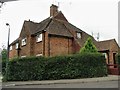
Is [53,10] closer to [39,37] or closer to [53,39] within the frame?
[39,37]

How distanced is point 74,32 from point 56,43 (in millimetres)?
3589

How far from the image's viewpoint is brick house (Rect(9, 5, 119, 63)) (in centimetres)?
2247

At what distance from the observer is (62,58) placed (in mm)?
15516

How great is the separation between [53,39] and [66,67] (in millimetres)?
7566

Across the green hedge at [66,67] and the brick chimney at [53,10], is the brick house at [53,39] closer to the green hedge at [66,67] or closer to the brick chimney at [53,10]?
the brick chimney at [53,10]

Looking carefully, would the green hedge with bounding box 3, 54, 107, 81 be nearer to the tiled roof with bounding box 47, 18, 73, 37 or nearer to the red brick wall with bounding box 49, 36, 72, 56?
the red brick wall with bounding box 49, 36, 72, 56

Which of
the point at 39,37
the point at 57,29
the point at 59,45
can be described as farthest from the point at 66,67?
the point at 57,29

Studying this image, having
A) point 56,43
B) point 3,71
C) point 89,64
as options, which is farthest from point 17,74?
point 56,43

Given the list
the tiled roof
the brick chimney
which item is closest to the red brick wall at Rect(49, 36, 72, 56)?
the tiled roof

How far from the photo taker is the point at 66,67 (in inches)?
604

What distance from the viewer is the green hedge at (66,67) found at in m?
15.2

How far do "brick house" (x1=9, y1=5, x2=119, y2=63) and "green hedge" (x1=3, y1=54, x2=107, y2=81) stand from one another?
5922mm

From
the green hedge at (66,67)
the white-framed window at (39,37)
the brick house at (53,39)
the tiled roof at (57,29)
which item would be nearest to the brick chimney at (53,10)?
the brick house at (53,39)

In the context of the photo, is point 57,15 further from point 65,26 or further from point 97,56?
point 97,56
